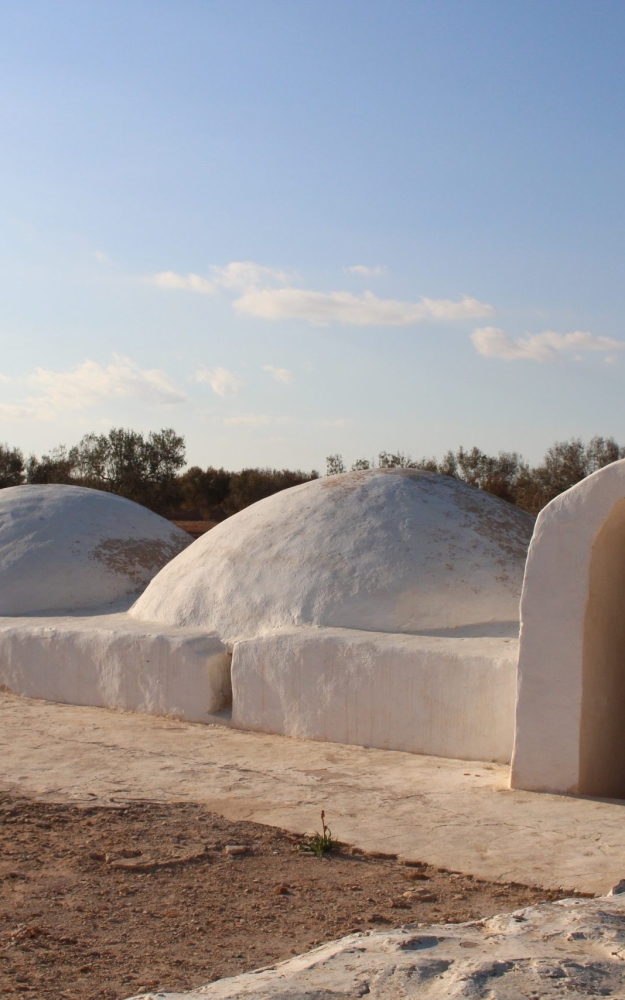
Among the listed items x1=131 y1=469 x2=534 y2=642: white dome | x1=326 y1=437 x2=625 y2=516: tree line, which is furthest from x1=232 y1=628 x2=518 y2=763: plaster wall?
x1=326 y1=437 x2=625 y2=516: tree line

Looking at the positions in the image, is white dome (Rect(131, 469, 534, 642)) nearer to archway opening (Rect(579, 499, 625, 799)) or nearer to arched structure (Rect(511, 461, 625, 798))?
archway opening (Rect(579, 499, 625, 799))

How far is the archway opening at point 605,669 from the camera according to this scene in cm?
582

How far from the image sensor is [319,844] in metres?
4.88

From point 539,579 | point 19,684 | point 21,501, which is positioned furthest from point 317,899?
point 21,501

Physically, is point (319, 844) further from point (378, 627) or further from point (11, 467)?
point (11, 467)

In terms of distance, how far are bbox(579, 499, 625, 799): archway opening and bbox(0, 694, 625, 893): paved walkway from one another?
0.43 meters

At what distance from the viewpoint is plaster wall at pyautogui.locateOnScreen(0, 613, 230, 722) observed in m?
7.88

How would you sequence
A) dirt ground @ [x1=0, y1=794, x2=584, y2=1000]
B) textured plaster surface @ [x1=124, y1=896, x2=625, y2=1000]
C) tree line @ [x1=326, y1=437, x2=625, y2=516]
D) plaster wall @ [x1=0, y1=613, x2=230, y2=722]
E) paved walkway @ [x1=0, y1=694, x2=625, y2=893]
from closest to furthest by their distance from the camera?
textured plaster surface @ [x1=124, y1=896, x2=625, y2=1000] < dirt ground @ [x1=0, y1=794, x2=584, y2=1000] < paved walkway @ [x1=0, y1=694, x2=625, y2=893] < plaster wall @ [x1=0, y1=613, x2=230, y2=722] < tree line @ [x1=326, y1=437, x2=625, y2=516]

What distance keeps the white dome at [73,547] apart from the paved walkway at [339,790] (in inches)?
86.8

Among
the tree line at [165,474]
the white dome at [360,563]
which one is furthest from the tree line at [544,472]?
the white dome at [360,563]

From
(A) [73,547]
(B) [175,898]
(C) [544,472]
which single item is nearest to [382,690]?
(B) [175,898]

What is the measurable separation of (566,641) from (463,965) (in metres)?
3.25

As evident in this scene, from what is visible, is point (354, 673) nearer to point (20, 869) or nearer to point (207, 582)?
point (207, 582)

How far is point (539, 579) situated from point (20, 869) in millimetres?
3305
